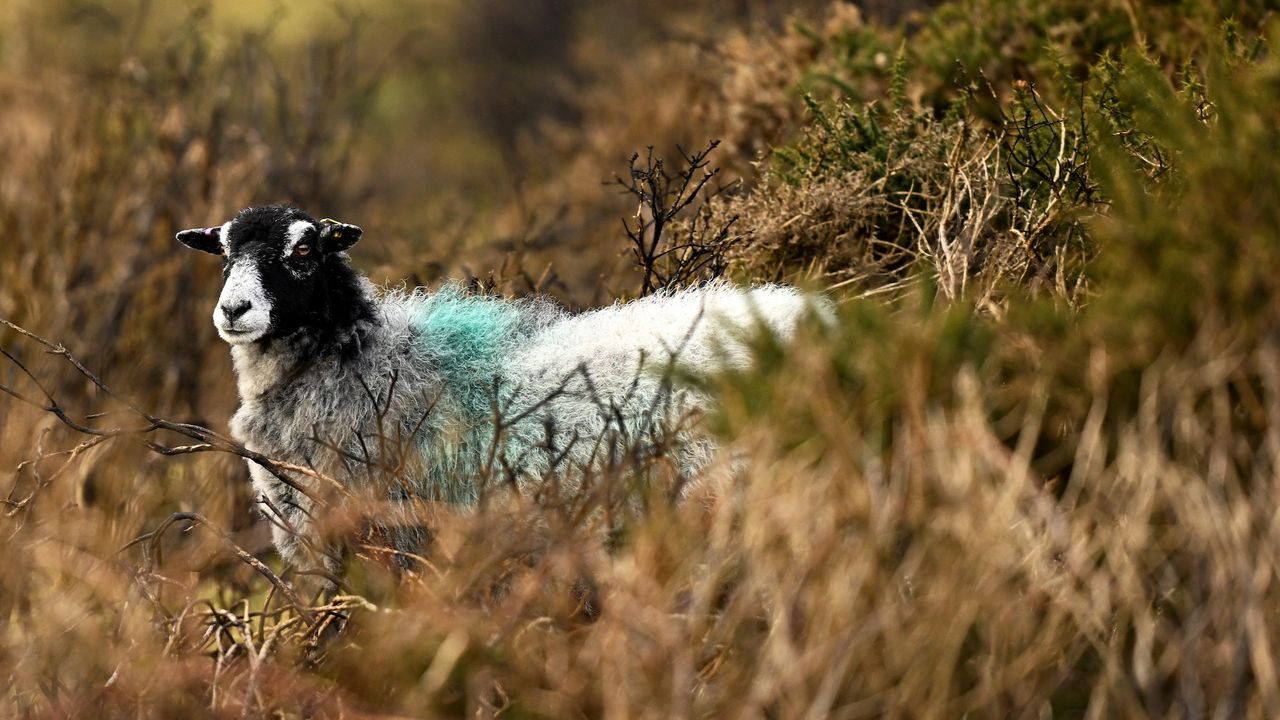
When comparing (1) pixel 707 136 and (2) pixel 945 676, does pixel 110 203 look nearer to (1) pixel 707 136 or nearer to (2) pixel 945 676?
(1) pixel 707 136

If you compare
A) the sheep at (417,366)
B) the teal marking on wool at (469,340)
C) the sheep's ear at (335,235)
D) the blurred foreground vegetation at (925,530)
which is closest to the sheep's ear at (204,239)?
the sheep at (417,366)

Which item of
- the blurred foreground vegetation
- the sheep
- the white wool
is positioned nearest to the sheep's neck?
the sheep

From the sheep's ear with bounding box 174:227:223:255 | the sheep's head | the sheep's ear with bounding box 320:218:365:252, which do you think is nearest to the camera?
the sheep's head

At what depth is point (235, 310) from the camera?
4.34 metres

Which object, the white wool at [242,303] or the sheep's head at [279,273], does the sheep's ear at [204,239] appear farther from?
the white wool at [242,303]

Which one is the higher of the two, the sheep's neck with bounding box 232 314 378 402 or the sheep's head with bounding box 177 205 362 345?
the sheep's head with bounding box 177 205 362 345

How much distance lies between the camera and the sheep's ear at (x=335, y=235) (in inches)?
185

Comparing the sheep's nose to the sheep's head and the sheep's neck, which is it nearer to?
the sheep's head

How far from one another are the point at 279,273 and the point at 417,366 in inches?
22.0

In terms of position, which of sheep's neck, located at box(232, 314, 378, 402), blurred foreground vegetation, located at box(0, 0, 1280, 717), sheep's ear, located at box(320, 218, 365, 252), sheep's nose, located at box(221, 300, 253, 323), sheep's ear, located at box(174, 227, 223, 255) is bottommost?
blurred foreground vegetation, located at box(0, 0, 1280, 717)

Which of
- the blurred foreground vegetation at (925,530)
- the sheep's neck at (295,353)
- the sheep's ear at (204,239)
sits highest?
the sheep's ear at (204,239)

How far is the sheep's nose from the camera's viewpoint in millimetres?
4336

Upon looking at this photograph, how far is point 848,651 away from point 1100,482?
29.1 inches

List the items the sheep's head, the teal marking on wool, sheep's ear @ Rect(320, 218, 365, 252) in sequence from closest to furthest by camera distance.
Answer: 1. the sheep's head
2. the teal marking on wool
3. sheep's ear @ Rect(320, 218, 365, 252)
